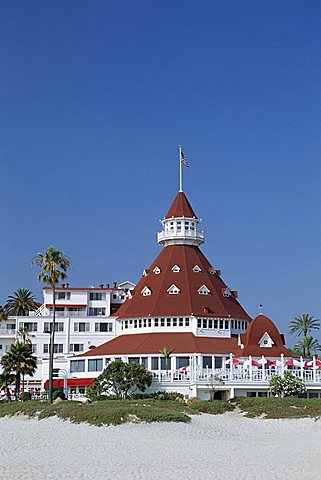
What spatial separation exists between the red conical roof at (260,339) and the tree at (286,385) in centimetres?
829

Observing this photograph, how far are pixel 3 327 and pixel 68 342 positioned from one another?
1505 centimetres

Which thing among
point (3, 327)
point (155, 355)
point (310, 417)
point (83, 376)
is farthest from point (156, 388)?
point (3, 327)

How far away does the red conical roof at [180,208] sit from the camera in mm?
78312

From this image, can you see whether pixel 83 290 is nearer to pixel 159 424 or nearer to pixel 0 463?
pixel 159 424

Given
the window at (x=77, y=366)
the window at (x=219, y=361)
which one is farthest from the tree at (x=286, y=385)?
the window at (x=77, y=366)

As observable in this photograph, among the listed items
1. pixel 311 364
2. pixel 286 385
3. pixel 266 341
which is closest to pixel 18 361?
pixel 266 341

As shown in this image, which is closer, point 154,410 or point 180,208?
point 154,410

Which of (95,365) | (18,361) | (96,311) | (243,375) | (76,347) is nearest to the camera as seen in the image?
(243,375)

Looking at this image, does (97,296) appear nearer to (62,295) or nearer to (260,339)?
(62,295)

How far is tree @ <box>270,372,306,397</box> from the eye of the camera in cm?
5275

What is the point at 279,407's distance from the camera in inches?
1809

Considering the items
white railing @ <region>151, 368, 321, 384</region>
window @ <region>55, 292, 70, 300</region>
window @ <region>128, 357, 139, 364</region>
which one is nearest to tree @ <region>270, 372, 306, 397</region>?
white railing @ <region>151, 368, 321, 384</region>

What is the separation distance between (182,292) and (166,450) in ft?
134

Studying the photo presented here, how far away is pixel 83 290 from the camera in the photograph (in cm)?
8406
